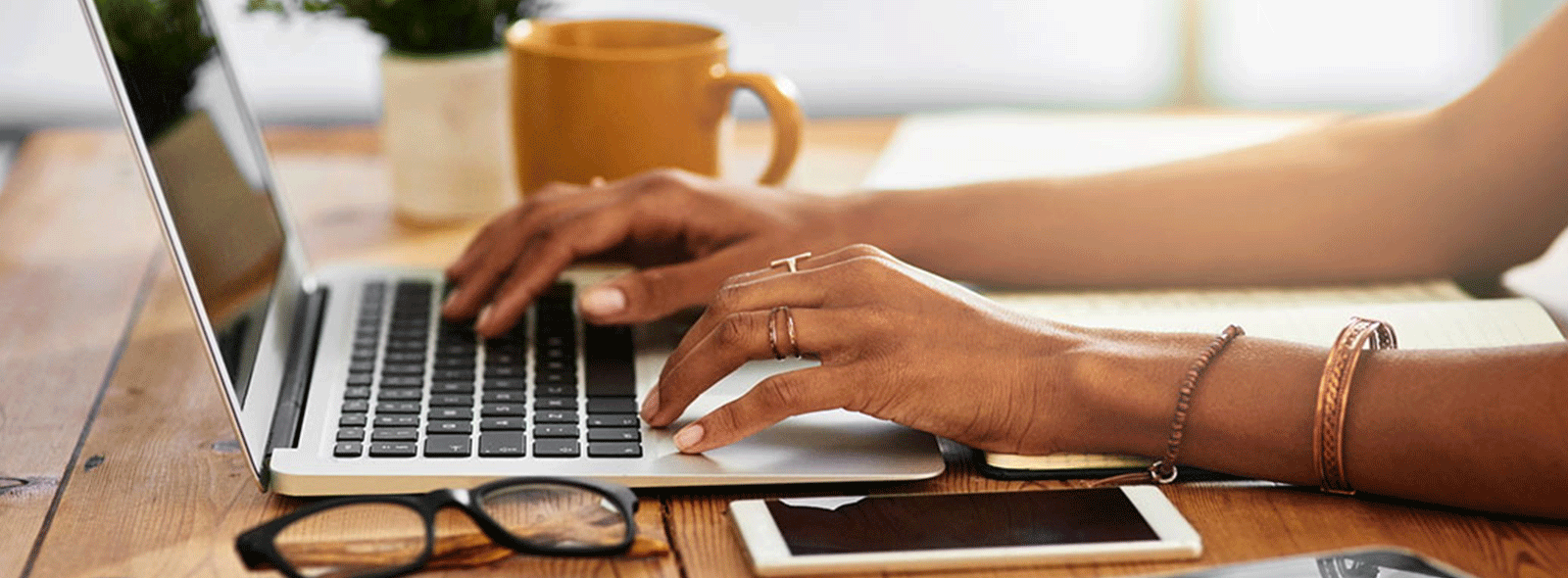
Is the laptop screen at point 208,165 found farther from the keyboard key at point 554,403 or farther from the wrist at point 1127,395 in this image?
the wrist at point 1127,395

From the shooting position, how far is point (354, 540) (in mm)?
670

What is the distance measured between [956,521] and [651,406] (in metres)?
0.18

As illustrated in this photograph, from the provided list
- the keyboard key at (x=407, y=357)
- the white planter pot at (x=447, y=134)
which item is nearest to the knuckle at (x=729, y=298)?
the keyboard key at (x=407, y=357)

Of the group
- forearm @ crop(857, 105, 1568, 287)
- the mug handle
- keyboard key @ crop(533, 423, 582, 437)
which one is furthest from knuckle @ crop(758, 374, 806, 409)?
the mug handle

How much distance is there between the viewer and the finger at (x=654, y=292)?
922 mm

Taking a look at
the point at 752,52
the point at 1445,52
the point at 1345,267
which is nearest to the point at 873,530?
the point at 1345,267

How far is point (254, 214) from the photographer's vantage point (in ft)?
3.36

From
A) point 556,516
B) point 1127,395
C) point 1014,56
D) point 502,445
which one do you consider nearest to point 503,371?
point 502,445

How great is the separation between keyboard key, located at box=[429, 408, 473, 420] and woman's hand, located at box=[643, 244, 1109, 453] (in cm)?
9

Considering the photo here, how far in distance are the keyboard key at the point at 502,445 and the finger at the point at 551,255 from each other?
0.19 metres

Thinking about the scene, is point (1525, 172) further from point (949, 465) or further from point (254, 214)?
point (254, 214)

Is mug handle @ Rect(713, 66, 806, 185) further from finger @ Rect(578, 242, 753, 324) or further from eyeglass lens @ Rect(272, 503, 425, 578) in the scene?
eyeglass lens @ Rect(272, 503, 425, 578)

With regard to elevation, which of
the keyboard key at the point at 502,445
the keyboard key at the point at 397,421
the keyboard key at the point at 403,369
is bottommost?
the keyboard key at the point at 502,445

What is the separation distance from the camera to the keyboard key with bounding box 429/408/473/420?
2.61ft
